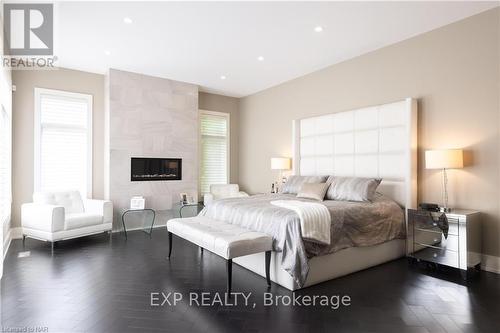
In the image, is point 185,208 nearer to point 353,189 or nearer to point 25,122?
point 25,122

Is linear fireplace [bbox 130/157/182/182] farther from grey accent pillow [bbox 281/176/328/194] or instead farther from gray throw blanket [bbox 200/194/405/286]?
grey accent pillow [bbox 281/176/328/194]

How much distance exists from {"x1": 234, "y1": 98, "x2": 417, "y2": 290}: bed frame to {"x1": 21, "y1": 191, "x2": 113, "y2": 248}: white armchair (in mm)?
2550

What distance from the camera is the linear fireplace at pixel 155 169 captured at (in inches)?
219

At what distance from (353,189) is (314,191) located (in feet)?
1.83

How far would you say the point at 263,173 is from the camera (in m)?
6.70

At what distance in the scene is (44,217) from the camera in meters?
4.09

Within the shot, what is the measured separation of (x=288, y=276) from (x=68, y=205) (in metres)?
4.03

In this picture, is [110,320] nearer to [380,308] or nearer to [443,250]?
[380,308]

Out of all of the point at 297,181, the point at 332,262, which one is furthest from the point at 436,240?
the point at 297,181

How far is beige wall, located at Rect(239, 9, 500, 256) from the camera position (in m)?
3.29

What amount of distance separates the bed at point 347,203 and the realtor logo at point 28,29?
310cm

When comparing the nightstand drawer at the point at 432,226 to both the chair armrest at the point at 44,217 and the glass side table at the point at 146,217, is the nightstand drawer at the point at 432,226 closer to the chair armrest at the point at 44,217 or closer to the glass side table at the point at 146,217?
the glass side table at the point at 146,217

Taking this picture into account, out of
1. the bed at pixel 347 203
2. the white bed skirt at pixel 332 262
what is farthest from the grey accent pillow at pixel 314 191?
the white bed skirt at pixel 332 262

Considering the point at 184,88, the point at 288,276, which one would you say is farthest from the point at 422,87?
the point at 184,88
